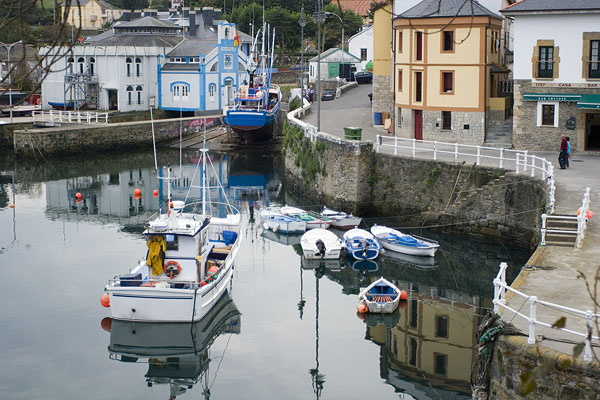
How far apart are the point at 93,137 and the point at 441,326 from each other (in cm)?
3972

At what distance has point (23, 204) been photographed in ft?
134

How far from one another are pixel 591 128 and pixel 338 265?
14.8 metres

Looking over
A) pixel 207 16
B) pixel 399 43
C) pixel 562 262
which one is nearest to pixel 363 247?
pixel 562 262

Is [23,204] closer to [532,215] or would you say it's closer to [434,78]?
[434,78]

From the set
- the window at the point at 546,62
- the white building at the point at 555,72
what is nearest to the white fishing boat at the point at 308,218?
the white building at the point at 555,72

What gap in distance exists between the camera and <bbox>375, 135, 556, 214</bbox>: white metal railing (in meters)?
30.6

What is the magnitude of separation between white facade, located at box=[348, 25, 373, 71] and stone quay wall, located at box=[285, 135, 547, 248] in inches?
1606

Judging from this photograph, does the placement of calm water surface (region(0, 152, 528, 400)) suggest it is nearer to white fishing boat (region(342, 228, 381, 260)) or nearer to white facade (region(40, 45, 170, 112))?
white fishing boat (region(342, 228, 381, 260))

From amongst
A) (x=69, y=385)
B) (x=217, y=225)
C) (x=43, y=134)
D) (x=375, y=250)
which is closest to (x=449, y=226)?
(x=375, y=250)

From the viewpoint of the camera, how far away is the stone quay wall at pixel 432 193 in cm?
3048

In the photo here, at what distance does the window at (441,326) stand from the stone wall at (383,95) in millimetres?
24905

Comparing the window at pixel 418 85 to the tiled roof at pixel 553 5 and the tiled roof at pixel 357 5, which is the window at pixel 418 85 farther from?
the tiled roof at pixel 357 5

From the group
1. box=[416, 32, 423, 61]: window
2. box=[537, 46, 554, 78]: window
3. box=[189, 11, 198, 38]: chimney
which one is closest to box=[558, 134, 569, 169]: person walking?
box=[537, 46, 554, 78]: window

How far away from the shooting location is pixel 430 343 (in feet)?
72.2
